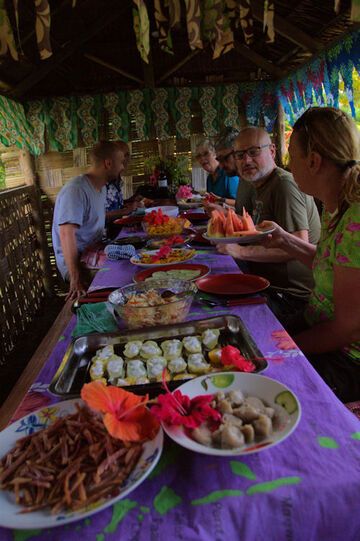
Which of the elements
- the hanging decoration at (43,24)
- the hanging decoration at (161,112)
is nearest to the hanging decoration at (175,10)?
the hanging decoration at (43,24)

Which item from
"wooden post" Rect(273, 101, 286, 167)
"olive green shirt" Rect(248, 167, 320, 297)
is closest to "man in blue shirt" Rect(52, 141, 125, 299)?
"olive green shirt" Rect(248, 167, 320, 297)

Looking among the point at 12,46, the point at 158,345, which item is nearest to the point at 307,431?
the point at 158,345

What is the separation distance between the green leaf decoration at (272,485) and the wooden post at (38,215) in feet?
20.3

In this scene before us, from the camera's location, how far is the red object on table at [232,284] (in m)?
1.75

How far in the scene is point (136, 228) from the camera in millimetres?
3768

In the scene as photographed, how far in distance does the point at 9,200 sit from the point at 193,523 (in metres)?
5.37

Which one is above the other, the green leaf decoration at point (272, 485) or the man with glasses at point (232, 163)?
the man with glasses at point (232, 163)

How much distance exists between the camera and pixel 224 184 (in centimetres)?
535

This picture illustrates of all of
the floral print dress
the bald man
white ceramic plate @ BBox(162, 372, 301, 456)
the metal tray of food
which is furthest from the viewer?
the bald man

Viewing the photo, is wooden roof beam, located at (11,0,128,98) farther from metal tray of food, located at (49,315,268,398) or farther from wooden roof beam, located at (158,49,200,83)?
metal tray of food, located at (49,315,268,398)

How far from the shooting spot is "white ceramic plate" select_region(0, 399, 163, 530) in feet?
2.20

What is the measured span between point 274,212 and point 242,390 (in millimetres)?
1995

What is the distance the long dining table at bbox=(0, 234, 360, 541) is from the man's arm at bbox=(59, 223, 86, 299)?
3.08 m

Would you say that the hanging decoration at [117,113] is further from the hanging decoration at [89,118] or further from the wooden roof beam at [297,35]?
the wooden roof beam at [297,35]
